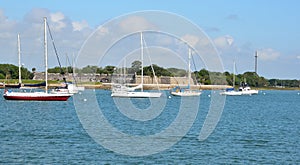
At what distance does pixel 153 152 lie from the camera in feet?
94.5

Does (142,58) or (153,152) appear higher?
(142,58)

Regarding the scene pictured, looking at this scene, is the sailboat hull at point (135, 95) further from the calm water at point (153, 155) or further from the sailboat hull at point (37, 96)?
the calm water at point (153, 155)

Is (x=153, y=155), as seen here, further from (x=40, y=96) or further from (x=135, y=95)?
(x=135, y=95)

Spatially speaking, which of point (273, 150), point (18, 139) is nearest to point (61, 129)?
point (18, 139)

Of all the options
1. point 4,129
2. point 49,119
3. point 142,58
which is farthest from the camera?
point 142,58

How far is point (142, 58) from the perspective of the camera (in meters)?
86.7

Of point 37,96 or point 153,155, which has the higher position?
point 37,96

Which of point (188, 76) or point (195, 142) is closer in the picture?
point (195, 142)

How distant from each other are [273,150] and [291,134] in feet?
30.0

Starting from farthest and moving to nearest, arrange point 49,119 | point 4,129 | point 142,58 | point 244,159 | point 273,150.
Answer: point 142,58 → point 49,119 → point 4,129 → point 273,150 → point 244,159

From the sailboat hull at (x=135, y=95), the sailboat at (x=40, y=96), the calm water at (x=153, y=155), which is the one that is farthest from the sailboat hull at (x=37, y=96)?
the calm water at (x=153, y=155)

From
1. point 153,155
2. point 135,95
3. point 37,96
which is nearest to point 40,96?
point 37,96

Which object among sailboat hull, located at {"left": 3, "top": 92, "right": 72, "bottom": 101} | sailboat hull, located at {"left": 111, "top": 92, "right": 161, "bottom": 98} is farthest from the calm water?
sailboat hull, located at {"left": 111, "top": 92, "right": 161, "bottom": 98}

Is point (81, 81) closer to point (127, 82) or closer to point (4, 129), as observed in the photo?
point (127, 82)
